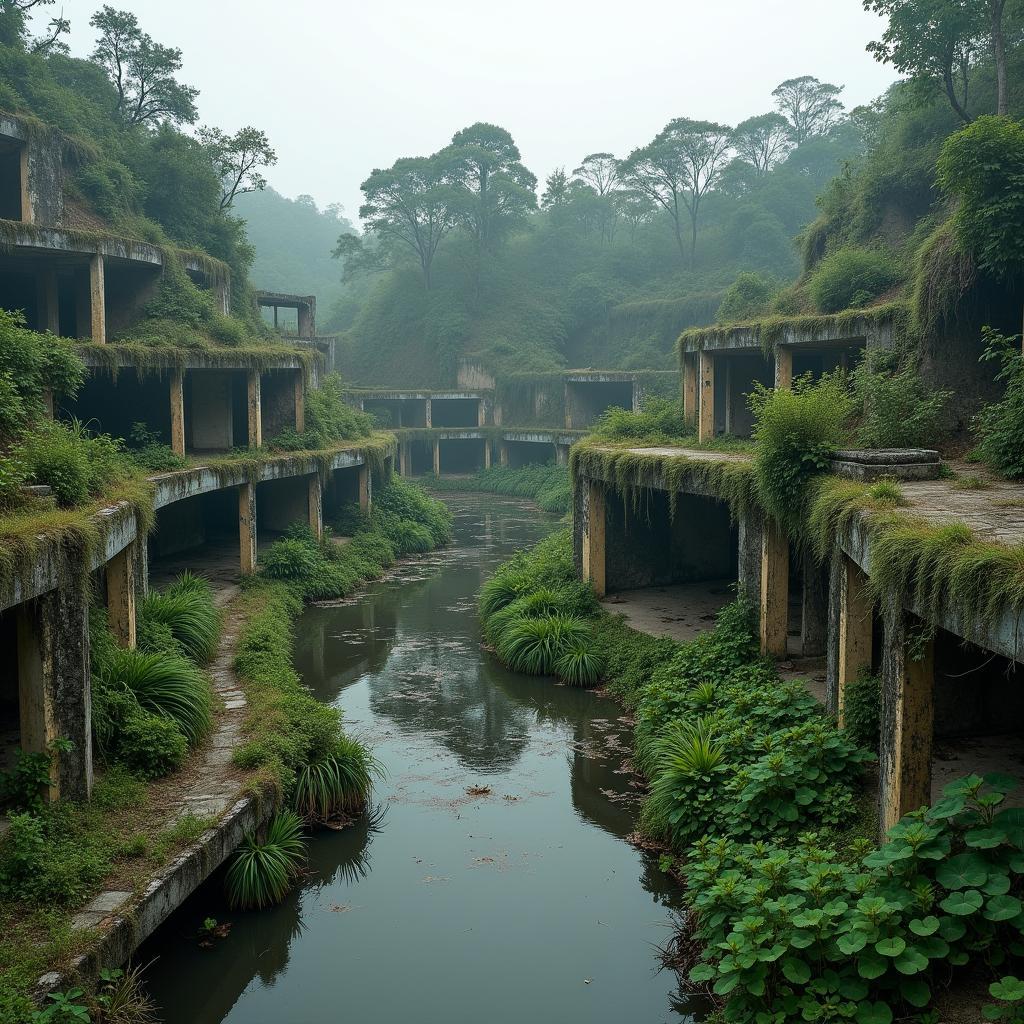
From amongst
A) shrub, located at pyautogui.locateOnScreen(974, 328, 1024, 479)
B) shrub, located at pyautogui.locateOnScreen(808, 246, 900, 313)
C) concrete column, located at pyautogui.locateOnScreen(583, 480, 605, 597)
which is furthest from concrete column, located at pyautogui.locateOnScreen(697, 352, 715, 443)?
shrub, located at pyautogui.locateOnScreen(974, 328, 1024, 479)

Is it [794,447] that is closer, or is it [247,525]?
[794,447]

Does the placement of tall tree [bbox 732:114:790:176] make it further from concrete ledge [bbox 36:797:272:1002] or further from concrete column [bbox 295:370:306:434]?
concrete ledge [bbox 36:797:272:1002]

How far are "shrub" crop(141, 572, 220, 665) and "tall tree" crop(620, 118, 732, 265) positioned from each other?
49924mm

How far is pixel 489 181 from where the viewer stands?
6050 cm

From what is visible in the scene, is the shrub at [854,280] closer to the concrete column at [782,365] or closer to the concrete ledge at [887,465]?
the concrete column at [782,365]

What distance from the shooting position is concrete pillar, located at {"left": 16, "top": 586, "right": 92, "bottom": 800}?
345 inches

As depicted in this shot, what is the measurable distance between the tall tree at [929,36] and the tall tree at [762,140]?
137 feet

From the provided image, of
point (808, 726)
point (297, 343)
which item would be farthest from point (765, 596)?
point (297, 343)

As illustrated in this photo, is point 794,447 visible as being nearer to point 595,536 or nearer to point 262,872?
point 595,536

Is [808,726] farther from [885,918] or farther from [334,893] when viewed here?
[334,893]

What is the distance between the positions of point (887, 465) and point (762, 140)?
2302 inches

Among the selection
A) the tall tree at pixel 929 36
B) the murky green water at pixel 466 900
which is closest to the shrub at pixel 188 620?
the murky green water at pixel 466 900

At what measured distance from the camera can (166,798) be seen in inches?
397

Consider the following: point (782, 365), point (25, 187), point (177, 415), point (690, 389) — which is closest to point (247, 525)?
point (177, 415)
